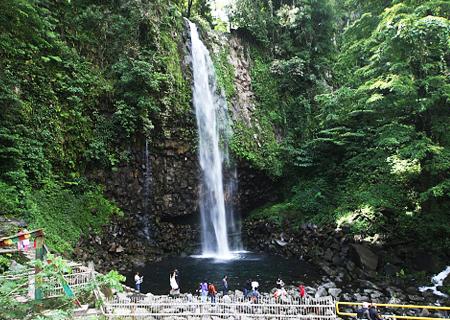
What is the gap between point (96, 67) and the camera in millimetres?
18547

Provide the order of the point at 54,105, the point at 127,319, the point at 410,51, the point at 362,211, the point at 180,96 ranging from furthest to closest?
the point at 180,96, the point at 362,211, the point at 54,105, the point at 410,51, the point at 127,319

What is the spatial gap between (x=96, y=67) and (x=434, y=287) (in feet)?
61.6

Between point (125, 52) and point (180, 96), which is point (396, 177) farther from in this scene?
point (125, 52)

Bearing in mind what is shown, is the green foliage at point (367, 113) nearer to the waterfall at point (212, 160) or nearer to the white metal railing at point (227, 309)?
the waterfall at point (212, 160)

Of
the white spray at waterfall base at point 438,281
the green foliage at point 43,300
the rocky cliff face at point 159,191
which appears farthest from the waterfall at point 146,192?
the white spray at waterfall base at point 438,281

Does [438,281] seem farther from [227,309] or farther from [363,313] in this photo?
[227,309]

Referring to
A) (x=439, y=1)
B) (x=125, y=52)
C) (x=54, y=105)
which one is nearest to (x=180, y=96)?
(x=125, y=52)

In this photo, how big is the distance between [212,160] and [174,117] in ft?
12.8

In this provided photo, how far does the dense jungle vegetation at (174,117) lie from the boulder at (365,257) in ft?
3.10

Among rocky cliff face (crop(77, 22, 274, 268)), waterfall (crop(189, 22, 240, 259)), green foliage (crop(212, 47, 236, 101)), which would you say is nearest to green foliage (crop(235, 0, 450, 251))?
green foliage (crop(212, 47, 236, 101))

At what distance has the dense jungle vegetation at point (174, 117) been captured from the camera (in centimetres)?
1389

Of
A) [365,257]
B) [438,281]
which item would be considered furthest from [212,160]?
[438,281]

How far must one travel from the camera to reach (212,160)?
22609 millimetres

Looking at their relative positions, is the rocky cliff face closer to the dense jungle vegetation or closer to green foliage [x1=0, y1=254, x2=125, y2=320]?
the dense jungle vegetation
